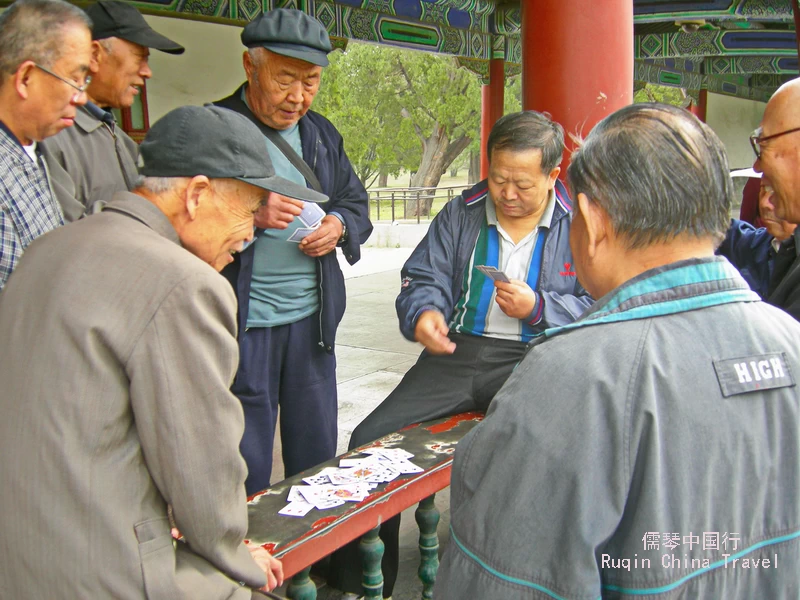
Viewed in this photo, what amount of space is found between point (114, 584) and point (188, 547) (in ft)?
0.60

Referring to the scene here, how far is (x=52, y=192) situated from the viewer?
222 cm

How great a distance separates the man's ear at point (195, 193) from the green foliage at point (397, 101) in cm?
2481

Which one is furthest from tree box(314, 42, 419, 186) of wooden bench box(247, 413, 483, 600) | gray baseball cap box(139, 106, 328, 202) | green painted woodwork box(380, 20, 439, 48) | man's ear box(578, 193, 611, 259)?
man's ear box(578, 193, 611, 259)

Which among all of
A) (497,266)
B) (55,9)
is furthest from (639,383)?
(55,9)

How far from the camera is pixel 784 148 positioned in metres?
1.87

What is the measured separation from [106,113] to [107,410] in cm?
163

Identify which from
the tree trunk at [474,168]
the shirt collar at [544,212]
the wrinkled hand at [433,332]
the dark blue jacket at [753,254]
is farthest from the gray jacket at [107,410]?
the tree trunk at [474,168]

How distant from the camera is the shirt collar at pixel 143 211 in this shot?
4.70 ft

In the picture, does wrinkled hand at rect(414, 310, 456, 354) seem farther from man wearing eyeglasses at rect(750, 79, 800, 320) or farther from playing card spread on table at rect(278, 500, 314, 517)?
man wearing eyeglasses at rect(750, 79, 800, 320)

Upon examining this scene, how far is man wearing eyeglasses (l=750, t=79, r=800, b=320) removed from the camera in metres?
1.84

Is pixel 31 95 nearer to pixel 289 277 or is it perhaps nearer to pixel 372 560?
pixel 289 277

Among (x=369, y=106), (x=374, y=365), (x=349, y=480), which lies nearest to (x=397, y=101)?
(x=369, y=106)

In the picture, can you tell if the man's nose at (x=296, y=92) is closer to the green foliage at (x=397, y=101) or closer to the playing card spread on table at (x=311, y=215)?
the playing card spread on table at (x=311, y=215)

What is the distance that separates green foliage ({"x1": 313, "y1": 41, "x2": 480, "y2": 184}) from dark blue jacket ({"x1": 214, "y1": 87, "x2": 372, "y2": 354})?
23.3 m
